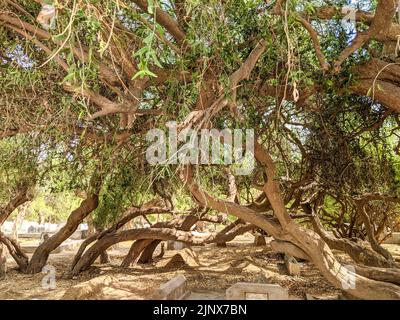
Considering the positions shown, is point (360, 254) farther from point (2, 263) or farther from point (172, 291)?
point (2, 263)

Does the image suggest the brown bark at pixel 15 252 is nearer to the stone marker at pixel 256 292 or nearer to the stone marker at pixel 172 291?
the stone marker at pixel 172 291

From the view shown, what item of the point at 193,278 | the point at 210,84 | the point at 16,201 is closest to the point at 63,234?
the point at 16,201

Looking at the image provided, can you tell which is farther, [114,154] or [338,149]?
[338,149]

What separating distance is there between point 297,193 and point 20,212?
1117 centimetres

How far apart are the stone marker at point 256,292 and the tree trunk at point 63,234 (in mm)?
Result: 5058

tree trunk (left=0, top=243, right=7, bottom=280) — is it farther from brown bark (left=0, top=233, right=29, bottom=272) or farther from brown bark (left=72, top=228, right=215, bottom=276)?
brown bark (left=72, top=228, right=215, bottom=276)

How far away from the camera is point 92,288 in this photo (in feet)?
Result: 23.1

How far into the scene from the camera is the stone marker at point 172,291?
5.56 metres

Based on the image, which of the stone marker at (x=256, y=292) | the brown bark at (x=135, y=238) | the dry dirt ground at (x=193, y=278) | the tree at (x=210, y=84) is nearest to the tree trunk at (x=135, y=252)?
the dry dirt ground at (x=193, y=278)

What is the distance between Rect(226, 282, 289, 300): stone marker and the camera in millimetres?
5547

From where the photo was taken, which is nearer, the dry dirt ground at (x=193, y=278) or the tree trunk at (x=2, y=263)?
the dry dirt ground at (x=193, y=278)

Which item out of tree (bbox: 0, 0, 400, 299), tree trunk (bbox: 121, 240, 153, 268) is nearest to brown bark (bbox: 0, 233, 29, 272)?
tree trunk (bbox: 121, 240, 153, 268)
